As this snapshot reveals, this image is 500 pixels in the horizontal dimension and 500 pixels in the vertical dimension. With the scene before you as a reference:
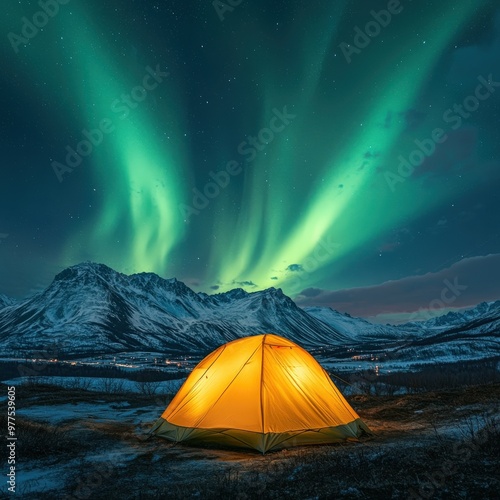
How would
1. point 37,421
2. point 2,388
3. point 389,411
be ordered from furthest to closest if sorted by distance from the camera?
point 2,388 → point 389,411 → point 37,421

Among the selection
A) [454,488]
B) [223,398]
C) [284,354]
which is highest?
[284,354]

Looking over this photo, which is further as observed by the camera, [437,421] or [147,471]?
[437,421]

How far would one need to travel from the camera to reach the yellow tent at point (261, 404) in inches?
426

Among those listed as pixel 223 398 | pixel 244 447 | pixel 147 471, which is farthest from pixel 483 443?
pixel 147 471

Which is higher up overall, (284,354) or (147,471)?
(284,354)

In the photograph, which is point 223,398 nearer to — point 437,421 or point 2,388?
point 437,421

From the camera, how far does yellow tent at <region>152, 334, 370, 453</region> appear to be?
10812 millimetres

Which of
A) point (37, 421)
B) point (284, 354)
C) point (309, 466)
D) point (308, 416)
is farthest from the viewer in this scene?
point (37, 421)

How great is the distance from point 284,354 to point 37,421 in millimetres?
8604

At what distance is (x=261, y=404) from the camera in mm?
11023

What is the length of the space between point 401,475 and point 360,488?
1.00 metres

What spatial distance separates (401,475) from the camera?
738cm

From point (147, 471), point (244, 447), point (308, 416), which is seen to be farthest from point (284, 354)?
point (147, 471)

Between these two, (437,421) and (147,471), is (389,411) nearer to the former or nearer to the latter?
(437,421)
